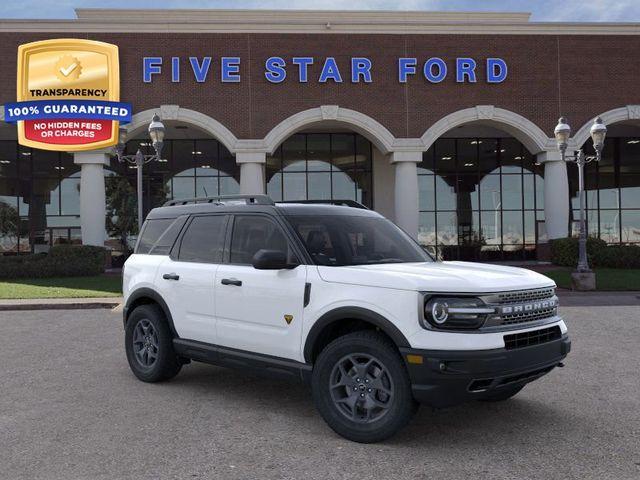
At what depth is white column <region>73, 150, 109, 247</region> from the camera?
23.8 meters

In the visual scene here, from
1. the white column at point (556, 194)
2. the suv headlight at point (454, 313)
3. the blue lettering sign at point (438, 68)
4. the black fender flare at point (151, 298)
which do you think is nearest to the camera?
the suv headlight at point (454, 313)

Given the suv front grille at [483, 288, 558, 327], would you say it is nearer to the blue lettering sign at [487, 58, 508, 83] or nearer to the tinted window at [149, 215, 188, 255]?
the tinted window at [149, 215, 188, 255]

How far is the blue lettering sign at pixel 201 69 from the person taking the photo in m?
24.2

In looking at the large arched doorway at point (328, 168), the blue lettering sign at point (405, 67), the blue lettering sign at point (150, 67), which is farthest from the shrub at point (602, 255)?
the blue lettering sign at point (150, 67)

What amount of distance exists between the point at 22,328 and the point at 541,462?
33.4 feet

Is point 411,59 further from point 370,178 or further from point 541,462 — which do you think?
point 541,462

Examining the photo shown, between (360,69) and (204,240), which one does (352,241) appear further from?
(360,69)

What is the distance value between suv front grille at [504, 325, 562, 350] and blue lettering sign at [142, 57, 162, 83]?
22.8m

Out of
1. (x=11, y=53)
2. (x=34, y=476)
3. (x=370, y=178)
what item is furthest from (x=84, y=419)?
(x=370, y=178)

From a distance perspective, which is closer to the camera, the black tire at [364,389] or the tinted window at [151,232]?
the black tire at [364,389]

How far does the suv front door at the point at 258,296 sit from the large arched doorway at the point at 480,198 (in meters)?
→ 25.7

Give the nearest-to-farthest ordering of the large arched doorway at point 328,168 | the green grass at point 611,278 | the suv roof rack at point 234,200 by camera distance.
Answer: the suv roof rack at point 234,200 → the green grass at point 611,278 → the large arched doorway at point 328,168

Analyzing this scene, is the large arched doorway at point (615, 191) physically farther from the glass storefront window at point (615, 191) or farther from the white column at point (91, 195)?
the white column at point (91, 195)

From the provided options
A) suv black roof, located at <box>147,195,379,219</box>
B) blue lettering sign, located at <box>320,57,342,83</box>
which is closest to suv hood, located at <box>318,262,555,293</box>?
suv black roof, located at <box>147,195,379,219</box>
